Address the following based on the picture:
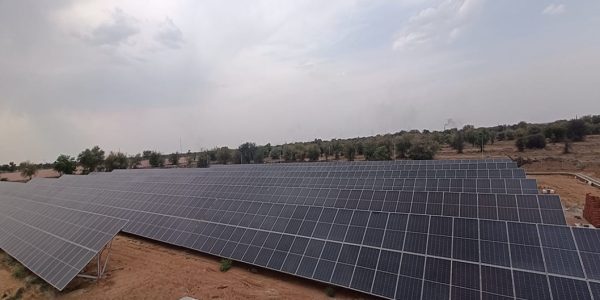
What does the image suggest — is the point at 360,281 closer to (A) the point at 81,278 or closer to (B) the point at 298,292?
(B) the point at 298,292

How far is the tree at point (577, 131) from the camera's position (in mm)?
71312

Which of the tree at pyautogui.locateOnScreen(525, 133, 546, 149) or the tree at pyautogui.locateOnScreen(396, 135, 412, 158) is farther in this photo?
the tree at pyautogui.locateOnScreen(396, 135, 412, 158)

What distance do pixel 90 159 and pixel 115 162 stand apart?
6.75m

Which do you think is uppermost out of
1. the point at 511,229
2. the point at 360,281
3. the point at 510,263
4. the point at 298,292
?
the point at 511,229

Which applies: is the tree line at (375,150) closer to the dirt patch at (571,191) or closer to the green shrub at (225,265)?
the dirt patch at (571,191)

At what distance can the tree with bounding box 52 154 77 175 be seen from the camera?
68562 mm

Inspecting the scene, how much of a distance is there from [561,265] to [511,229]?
6.02ft

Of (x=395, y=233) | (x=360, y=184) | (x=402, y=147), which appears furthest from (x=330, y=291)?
(x=402, y=147)

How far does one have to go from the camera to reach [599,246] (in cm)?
937

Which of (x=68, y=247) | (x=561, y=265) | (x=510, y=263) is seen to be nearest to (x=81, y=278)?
(x=68, y=247)

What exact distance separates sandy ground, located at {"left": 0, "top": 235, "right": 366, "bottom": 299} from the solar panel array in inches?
28.3

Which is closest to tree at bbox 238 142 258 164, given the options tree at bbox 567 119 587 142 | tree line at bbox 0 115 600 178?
tree line at bbox 0 115 600 178

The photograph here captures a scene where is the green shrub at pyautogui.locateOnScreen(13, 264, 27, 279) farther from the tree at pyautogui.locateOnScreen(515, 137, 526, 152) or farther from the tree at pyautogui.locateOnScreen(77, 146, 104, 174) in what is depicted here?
the tree at pyautogui.locateOnScreen(515, 137, 526, 152)

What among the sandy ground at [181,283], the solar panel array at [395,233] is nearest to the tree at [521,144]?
the solar panel array at [395,233]
